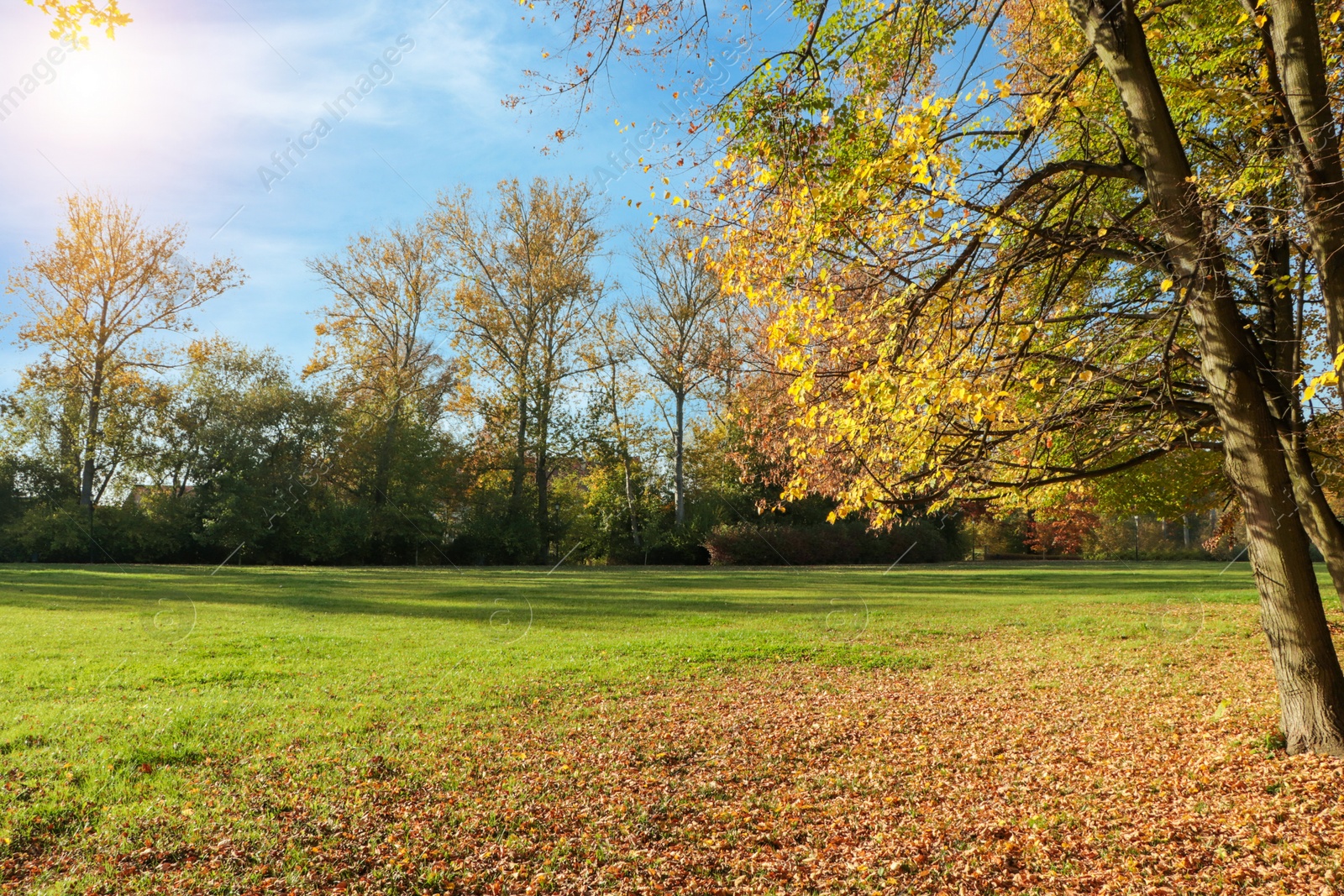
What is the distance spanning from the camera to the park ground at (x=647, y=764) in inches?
165

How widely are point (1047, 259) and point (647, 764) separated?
527 centimetres

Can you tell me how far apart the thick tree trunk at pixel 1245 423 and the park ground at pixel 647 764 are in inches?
19.4

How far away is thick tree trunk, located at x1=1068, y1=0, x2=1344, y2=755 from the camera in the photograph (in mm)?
5258

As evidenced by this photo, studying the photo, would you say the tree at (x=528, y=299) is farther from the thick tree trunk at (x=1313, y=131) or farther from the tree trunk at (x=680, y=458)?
the thick tree trunk at (x=1313, y=131)

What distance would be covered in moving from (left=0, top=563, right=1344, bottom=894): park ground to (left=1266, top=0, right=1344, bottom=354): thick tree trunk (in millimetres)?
3271

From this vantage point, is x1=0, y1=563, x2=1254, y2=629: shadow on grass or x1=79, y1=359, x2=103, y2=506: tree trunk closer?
x1=0, y1=563, x2=1254, y2=629: shadow on grass

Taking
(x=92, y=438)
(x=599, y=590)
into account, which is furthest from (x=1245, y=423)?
(x=92, y=438)

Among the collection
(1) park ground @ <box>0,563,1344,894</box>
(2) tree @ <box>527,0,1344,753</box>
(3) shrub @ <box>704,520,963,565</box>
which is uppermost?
A: (2) tree @ <box>527,0,1344,753</box>

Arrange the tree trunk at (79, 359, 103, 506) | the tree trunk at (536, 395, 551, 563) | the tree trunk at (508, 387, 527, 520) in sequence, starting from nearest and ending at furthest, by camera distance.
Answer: the tree trunk at (79, 359, 103, 506) → the tree trunk at (508, 387, 527, 520) → the tree trunk at (536, 395, 551, 563)

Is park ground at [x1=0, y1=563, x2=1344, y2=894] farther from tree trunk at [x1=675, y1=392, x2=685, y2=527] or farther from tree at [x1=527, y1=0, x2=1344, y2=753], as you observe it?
tree trunk at [x1=675, y1=392, x2=685, y2=527]

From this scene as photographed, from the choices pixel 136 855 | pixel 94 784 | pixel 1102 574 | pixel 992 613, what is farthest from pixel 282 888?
pixel 1102 574

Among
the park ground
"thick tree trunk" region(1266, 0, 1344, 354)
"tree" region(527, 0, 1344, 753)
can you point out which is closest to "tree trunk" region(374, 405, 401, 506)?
the park ground

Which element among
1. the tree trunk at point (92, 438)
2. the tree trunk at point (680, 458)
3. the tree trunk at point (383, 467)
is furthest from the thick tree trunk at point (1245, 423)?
the tree trunk at point (92, 438)

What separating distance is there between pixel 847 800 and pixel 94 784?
15.8ft
